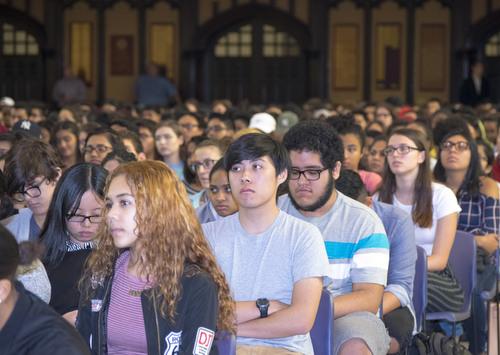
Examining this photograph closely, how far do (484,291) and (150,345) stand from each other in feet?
13.1

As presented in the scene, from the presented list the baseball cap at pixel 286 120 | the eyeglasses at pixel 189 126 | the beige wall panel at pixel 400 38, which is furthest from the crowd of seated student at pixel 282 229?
the beige wall panel at pixel 400 38

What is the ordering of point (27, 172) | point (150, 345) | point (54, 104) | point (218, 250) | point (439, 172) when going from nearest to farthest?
point (150, 345), point (218, 250), point (27, 172), point (439, 172), point (54, 104)

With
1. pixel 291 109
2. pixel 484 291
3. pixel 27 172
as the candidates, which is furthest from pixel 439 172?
pixel 291 109

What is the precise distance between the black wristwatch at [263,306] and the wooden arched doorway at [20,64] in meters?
20.0

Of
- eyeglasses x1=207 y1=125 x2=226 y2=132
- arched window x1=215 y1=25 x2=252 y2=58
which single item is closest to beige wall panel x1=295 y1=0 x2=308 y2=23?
arched window x1=215 y1=25 x2=252 y2=58

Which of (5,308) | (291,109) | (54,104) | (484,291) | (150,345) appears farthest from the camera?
(54,104)

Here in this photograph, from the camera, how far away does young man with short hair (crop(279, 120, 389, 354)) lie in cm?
515

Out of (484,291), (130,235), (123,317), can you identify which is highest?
(130,235)

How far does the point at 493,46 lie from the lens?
23719mm

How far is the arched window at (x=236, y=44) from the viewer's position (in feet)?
78.3

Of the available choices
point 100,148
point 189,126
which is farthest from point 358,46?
point 100,148

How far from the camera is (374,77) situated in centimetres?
2362

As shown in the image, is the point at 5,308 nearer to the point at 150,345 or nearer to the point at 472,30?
the point at 150,345

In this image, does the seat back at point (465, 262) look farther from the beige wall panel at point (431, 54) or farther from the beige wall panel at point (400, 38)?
the beige wall panel at point (400, 38)
